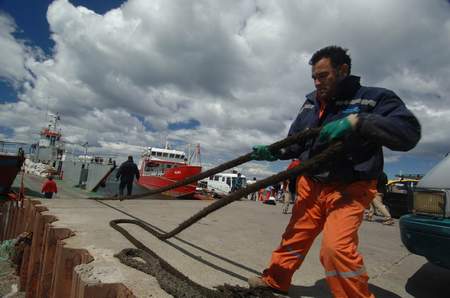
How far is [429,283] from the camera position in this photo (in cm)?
292

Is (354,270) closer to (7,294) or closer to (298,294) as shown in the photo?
(298,294)

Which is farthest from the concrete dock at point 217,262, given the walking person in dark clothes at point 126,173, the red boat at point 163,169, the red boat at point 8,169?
the red boat at point 163,169

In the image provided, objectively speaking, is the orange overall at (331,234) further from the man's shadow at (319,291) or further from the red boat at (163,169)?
Result: the red boat at (163,169)

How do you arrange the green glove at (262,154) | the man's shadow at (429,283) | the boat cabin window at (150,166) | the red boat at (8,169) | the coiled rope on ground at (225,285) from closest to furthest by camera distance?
the coiled rope on ground at (225,285) → the green glove at (262,154) → the man's shadow at (429,283) → the red boat at (8,169) → the boat cabin window at (150,166)

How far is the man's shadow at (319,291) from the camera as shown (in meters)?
2.30

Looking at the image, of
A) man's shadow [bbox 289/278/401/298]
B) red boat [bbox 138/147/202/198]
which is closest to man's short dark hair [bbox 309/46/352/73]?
man's shadow [bbox 289/278/401/298]

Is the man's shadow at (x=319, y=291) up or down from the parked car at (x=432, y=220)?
down

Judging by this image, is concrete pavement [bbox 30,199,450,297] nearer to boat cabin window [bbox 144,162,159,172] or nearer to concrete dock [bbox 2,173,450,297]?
concrete dock [bbox 2,173,450,297]

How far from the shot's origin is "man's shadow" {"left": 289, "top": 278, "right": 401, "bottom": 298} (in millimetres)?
2303

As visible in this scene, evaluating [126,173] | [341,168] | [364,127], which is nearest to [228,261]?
[341,168]

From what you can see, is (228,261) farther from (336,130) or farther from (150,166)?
(150,166)

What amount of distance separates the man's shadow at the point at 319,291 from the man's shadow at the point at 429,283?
267 millimetres

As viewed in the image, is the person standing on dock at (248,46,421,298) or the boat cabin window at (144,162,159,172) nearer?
the person standing on dock at (248,46,421,298)

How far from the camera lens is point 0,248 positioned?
244 inches
